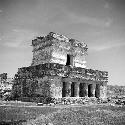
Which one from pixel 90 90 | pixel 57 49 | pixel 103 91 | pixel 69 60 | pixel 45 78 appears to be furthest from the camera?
pixel 69 60

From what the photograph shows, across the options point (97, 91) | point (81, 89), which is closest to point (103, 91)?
point (97, 91)

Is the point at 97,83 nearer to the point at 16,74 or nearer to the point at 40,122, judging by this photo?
the point at 16,74

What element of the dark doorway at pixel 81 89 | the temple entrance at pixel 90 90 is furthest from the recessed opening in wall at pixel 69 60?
the temple entrance at pixel 90 90

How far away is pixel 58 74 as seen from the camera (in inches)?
747

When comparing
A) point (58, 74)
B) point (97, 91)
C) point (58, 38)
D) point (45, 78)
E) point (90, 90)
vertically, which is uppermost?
point (58, 38)

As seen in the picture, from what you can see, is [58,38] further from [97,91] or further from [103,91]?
[103,91]

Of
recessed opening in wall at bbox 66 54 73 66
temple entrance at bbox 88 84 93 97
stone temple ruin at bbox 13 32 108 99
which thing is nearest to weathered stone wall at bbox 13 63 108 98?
stone temple ruin at bbox 13 32 108 99

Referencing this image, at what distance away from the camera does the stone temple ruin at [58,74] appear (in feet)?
61.9

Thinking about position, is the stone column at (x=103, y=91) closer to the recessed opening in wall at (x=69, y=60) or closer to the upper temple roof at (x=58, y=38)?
the recessed opening in wall at (x=69, y=60)

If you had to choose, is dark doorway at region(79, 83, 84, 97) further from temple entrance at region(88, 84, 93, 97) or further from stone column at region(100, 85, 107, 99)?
stone column at region(100, 85, 107, 99)

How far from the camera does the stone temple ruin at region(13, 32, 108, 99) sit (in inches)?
743

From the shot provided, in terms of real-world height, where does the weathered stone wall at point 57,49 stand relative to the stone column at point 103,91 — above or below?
above

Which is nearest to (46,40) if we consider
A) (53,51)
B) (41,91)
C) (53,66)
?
(53,51)

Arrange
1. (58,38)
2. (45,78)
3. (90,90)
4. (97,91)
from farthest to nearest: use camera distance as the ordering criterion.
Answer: (97,91) → (90,90) → (58,38) → (45,78)
